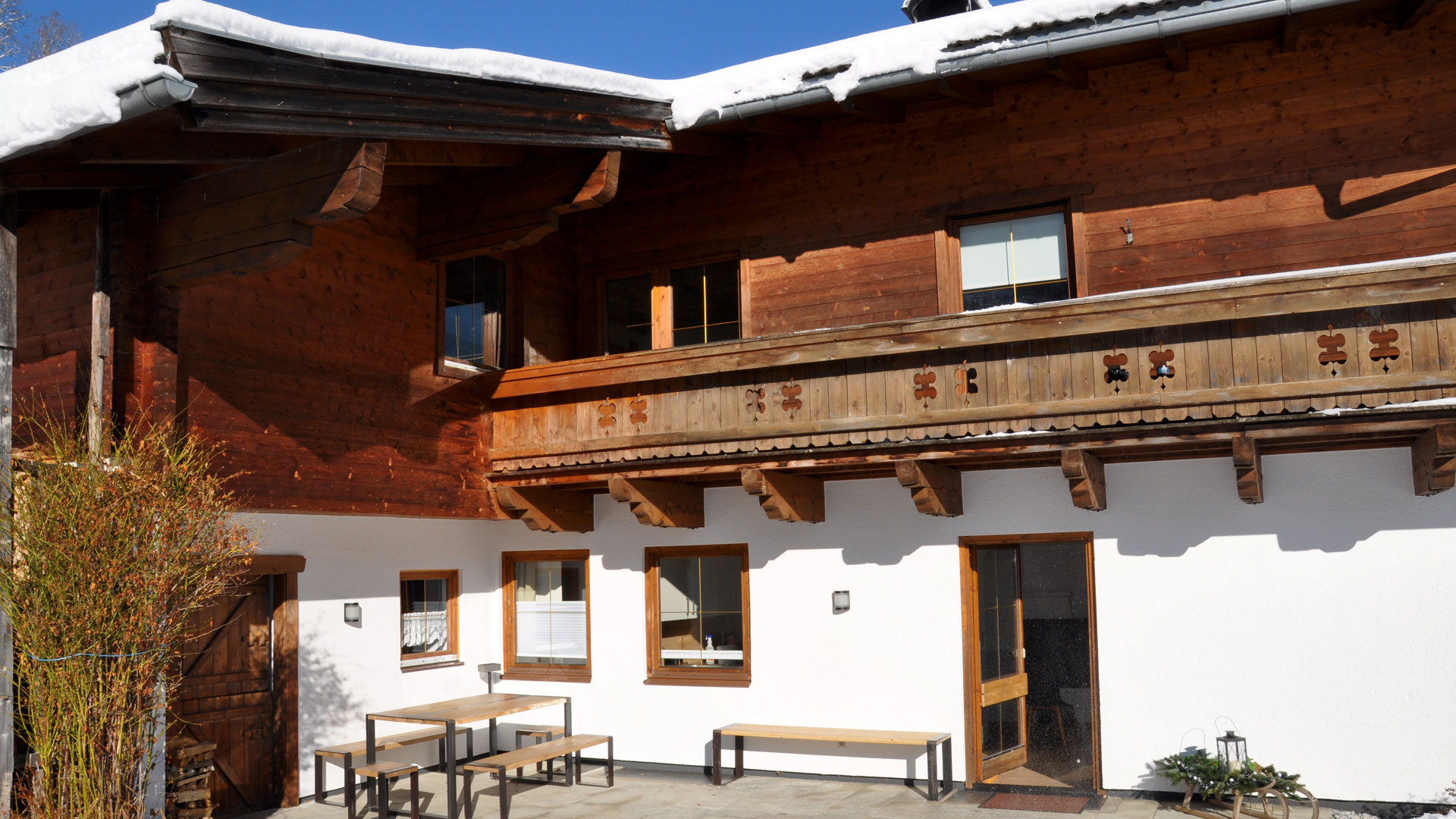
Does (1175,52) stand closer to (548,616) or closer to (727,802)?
(727,802)

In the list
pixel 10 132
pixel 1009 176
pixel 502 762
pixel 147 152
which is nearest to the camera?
pixel 10 132

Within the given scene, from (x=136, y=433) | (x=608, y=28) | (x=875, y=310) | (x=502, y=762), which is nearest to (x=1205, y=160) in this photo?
(x=875, y=310)

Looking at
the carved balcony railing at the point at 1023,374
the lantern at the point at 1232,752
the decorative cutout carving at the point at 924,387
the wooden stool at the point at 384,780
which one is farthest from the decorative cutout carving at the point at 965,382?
the wooden stool at the point at 384,780

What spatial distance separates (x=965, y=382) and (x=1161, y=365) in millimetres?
1444

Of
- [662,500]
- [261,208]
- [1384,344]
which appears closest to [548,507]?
[662,500]

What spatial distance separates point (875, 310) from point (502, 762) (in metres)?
5.06

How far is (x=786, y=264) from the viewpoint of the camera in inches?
443

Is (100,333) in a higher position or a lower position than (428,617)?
higher

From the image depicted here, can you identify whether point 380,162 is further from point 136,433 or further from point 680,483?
point 680,483

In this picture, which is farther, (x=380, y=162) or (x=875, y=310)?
(x=875, y=310)

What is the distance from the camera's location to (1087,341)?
8.60 m

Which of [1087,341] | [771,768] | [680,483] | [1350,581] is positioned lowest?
[771,768]

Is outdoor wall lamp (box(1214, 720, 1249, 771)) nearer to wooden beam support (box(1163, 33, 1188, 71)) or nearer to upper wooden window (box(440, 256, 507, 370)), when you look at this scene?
wooden beam support (box(1163, 33, 1188, 71))

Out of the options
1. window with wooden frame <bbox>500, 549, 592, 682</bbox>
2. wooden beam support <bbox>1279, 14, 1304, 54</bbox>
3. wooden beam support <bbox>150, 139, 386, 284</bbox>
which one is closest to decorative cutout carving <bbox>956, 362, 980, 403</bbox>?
wooden beam support <bbox>1279, 14, 1304, 54</bbox>
